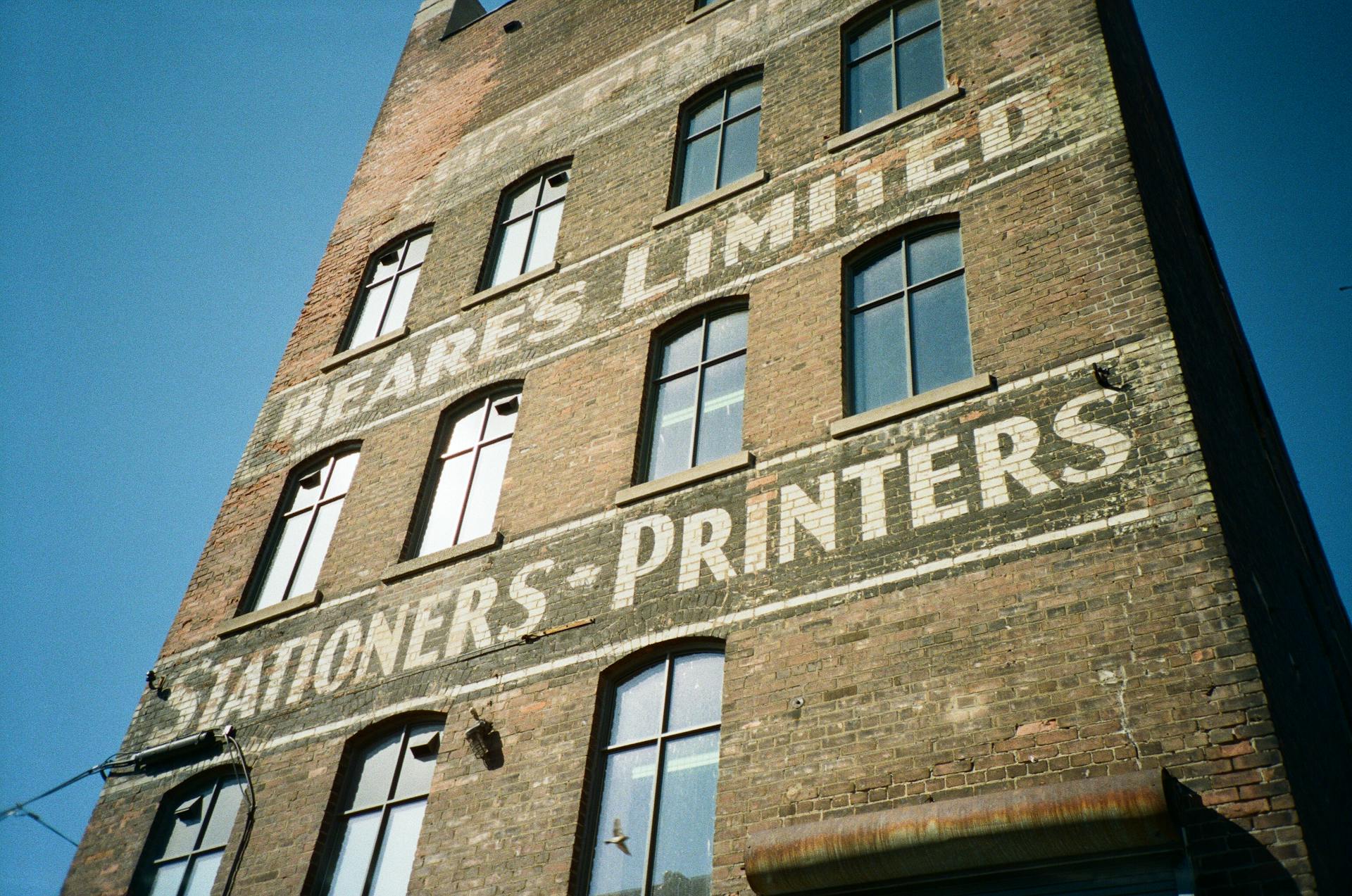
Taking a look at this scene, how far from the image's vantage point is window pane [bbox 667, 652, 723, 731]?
336 inches

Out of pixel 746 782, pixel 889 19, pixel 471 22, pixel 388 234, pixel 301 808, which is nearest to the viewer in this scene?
pixel 746 782

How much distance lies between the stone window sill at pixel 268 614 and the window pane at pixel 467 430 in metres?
2.01

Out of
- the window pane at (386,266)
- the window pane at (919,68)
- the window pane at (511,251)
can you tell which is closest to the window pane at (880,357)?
the window pane at (919,68)

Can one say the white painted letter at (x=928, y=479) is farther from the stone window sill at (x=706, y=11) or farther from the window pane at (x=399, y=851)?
the stone window sill at (x=706, y=11)

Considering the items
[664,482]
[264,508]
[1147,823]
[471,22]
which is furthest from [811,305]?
[471,22]

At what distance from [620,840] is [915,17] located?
939cm

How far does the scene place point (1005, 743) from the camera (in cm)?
693

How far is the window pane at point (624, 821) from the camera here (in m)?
8.08

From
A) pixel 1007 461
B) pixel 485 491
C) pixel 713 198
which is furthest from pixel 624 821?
pixel 713 198

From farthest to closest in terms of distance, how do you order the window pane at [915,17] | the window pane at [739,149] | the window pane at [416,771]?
1. the window pane at [739,149]
2. the window pane at [915,17]
3. the window pane at [416,771]

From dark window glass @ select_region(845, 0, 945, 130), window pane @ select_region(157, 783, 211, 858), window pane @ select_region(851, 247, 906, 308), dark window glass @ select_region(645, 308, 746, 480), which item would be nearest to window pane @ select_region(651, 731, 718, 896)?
dark window glass @ select_region(645, 308, 746, 480)

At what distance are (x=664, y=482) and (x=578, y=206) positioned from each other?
517cm

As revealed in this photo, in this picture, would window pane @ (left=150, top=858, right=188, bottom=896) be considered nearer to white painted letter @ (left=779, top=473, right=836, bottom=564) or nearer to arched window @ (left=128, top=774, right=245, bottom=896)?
arched window @ (left=128, top=774, right=245, bottom=896)

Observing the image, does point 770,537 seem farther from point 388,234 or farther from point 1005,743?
point 388,234
